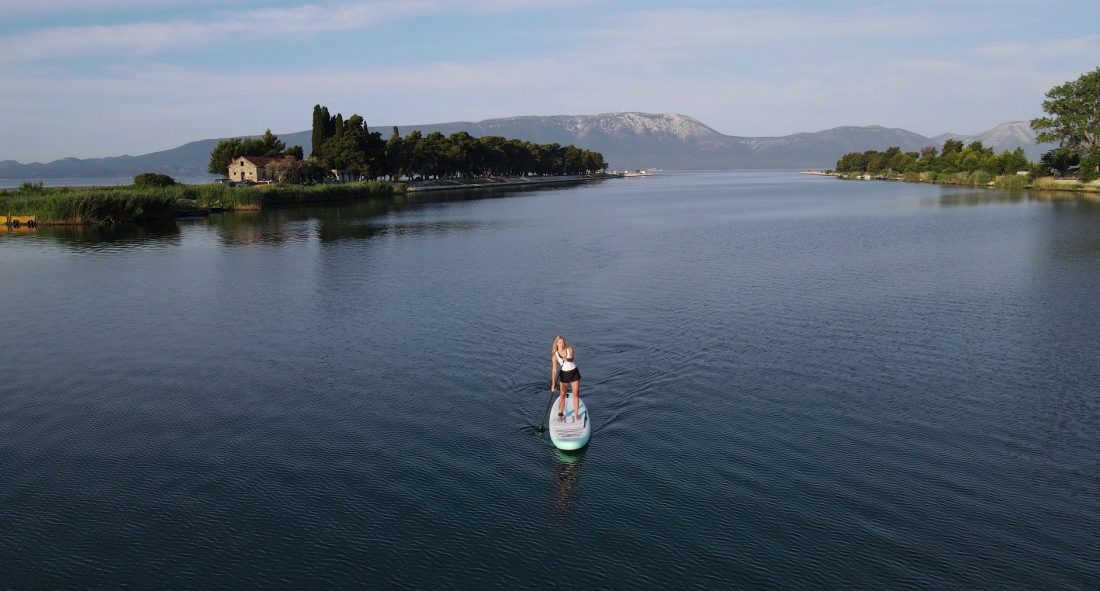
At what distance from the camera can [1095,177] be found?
134 metres

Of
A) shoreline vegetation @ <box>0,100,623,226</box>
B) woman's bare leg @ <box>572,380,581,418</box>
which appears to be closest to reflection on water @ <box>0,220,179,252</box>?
shoreline vegetation @ <box>0,100,623,226</box>

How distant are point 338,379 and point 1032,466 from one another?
20.9m

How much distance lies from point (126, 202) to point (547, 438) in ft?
281

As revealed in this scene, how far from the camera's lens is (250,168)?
15762 cm

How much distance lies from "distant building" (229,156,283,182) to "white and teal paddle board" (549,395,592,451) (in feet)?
487

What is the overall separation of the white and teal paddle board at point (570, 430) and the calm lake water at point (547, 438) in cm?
44

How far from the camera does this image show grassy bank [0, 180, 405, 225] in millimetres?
88000

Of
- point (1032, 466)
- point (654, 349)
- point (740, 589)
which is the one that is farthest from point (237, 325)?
point (1032, 466)

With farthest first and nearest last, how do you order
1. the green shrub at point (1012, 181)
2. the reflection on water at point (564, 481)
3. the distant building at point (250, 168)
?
the distant building at point (250, 168) < the green shrub at point (1012, 181) < the reflection on water at point (564, 481)

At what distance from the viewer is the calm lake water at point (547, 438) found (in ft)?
49.9

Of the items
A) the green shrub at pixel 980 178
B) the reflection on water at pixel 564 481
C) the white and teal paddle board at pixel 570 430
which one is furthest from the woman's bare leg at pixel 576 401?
the green shrub at pixel 980 178

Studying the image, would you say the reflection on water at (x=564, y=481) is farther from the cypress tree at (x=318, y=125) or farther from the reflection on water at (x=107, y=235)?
the cypress tree at (x=318, y=125)

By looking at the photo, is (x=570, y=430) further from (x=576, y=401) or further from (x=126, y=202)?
(x=126, y=202)

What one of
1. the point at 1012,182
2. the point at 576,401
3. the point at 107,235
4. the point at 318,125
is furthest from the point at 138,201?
the point at 1012,182
